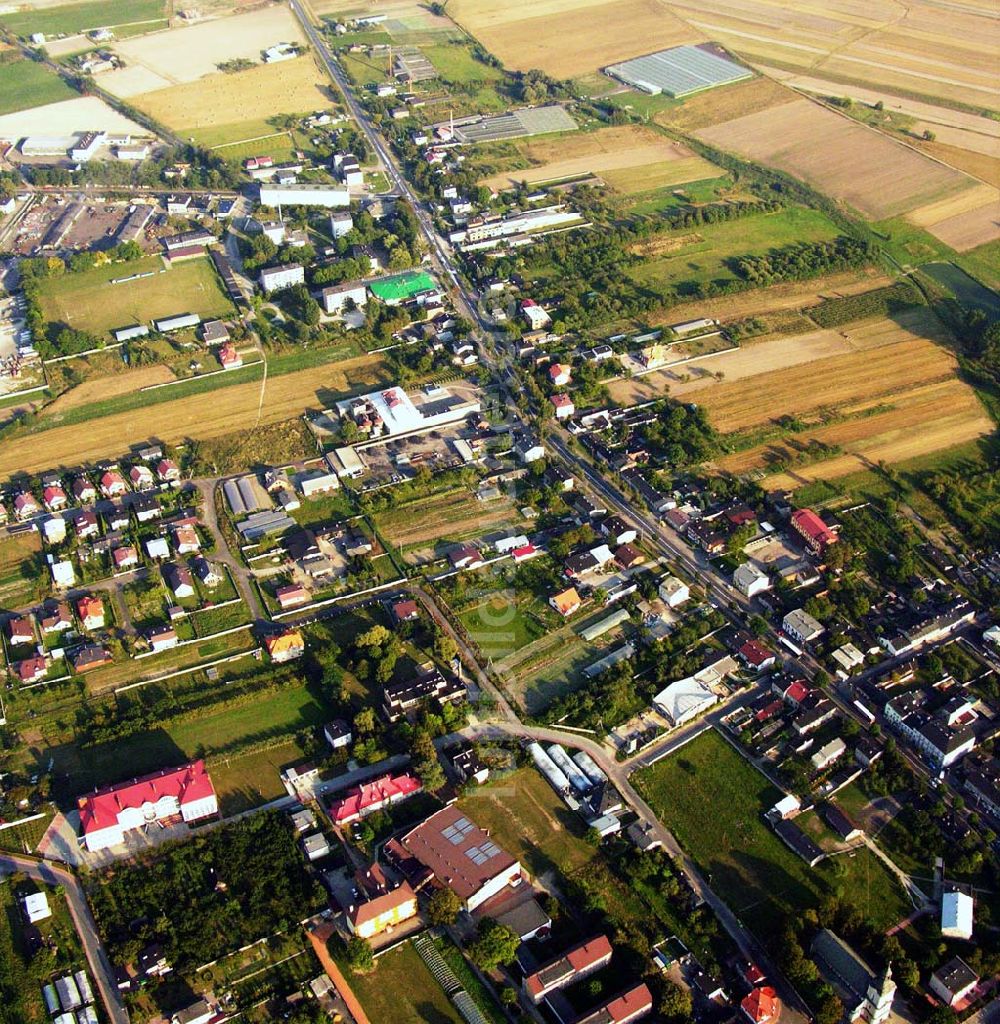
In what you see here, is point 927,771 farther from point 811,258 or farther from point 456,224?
point 456,224

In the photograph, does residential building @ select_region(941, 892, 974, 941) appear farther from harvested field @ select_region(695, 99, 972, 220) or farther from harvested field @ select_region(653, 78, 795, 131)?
harvested field @ select_region(653, 78, 795, 131)

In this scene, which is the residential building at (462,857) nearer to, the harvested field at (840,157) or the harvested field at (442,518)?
the harvested field at (442,518)

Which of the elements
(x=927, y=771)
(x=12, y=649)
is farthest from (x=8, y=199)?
(x=927, y=771)

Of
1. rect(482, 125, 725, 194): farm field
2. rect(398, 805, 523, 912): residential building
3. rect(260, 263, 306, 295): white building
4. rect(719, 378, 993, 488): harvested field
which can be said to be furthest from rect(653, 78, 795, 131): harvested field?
rect(398, 805, 523, 912): residential building

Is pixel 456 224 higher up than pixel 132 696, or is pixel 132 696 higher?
pixel 456 224

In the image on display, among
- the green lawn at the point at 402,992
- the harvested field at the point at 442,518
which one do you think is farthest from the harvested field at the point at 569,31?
the green lawn at the point at 402,992

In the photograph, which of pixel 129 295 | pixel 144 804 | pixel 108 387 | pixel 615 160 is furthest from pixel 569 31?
pixel 144 804
